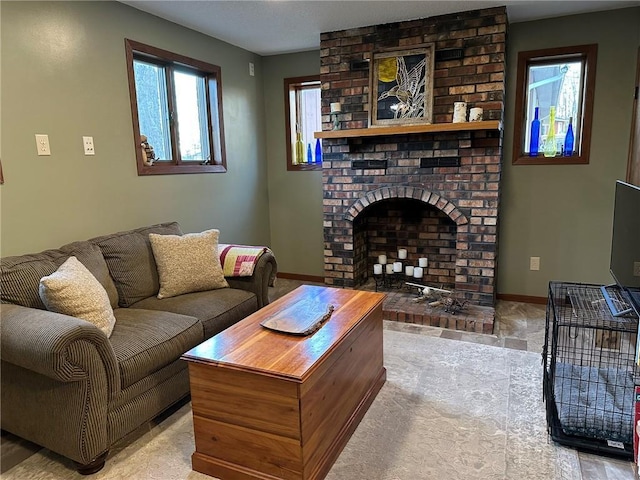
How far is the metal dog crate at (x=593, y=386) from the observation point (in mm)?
1874

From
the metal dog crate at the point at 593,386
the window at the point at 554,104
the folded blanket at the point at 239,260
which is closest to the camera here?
the metal dog crate at the point at 593,386

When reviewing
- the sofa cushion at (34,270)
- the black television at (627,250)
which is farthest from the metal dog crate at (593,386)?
the sofa cushion at (34,270)

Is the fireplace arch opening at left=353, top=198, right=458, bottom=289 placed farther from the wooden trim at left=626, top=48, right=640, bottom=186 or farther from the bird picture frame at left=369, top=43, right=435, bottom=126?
the wooden trim at left=626, top=48, right=640, bottom=186

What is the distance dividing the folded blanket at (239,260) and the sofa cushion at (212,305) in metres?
0.13

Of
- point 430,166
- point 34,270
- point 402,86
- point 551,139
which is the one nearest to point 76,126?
point 34,270

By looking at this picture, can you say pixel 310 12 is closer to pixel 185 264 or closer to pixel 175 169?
pixel 175 169

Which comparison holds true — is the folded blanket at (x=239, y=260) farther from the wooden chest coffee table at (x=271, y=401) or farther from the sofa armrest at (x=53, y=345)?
the sofa armrest at (x=53, y=345)

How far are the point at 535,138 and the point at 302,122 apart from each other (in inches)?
85.9

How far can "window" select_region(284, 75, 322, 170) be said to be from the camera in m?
4.34

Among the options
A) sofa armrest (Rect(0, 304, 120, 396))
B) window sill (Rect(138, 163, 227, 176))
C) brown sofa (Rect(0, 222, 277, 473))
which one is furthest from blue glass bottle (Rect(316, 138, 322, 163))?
sofa armrest (Rect(0, 304, 120, 396))

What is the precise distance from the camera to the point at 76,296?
1949 millimetres

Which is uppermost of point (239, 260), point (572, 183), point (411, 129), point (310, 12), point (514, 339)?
point (310, 12)

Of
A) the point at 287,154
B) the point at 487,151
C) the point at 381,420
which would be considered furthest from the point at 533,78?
the point at 381,420

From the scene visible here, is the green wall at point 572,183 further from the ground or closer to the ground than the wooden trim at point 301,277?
further from the ground
